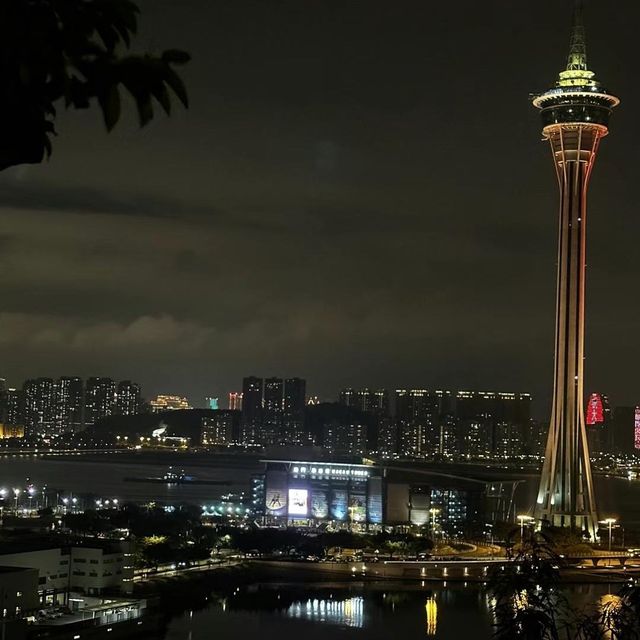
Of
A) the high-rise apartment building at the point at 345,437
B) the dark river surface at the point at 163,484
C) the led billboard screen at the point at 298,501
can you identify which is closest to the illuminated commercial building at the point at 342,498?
the led billboard screen at the point at 298,501

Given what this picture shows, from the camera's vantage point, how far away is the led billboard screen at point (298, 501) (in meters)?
27.8

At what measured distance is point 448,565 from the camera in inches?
803

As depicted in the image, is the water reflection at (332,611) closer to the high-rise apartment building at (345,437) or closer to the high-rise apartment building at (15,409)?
the high-rise apartment building at (345,437)

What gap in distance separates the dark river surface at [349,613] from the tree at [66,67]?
43.5 ft

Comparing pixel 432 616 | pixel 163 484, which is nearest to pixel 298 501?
pixel 432 616

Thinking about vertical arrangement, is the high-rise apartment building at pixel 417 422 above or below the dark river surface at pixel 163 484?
above

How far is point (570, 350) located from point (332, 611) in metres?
7.38

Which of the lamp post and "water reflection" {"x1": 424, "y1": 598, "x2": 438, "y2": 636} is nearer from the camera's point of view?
"water reflection" {"x1": 424, "y1": 598, "x2": 438, "y2": 636}

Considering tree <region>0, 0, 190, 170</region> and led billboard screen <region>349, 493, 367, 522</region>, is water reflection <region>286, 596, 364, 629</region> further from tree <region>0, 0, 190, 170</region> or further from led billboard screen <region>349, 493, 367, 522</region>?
tree <region>0, 0, 190, 170</region>

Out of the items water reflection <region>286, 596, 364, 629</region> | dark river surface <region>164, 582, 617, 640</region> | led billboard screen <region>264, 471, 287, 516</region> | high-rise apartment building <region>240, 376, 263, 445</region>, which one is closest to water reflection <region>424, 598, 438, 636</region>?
dark river surface <region>164, 582, 617, 640</region>

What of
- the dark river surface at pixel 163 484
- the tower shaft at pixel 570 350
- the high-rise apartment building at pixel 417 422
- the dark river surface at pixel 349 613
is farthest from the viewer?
the high-rise apartment building at pixel 417 422

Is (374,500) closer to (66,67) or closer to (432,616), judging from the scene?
(432,616)

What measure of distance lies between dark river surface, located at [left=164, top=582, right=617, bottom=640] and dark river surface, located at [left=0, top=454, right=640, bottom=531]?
48.9ft

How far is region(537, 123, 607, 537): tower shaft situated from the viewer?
21156 mm
